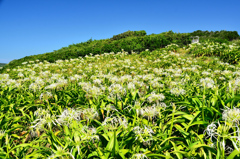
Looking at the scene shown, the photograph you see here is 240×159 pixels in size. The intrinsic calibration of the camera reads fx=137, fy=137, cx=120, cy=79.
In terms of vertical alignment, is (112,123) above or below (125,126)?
above

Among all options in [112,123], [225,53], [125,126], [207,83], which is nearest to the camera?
[112,123]

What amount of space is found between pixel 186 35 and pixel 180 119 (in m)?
20.6

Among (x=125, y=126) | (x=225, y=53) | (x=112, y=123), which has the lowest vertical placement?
(x=125, y=126)

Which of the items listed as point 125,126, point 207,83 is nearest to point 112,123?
point 125,126

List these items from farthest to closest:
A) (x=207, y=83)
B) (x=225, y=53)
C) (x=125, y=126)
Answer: (x=225, y=53)
(x=207, y=83)
(x=125, y=126)

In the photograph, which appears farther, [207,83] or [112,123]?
[207,83]

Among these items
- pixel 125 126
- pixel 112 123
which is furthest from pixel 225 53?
pixel 112 123

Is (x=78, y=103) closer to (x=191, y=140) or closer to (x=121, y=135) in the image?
(x=121, y=135)

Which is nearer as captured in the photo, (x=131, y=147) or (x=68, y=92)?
(x=131, y=147)

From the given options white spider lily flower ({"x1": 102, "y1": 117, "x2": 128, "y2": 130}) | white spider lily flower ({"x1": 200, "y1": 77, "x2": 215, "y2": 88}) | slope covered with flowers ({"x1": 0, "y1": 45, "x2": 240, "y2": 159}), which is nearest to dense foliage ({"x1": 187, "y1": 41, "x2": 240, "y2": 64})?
white spider lily flower ({"x1": 200, "y1": 77, "x2": 215, "y2": 88})

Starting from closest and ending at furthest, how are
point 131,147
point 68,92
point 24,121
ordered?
point 131,147, point 24,121, point 68,92

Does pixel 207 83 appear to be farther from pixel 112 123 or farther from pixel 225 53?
pixel 225 53

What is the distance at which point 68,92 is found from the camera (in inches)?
176

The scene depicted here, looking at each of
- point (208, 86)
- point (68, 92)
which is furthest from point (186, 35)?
point (68, 92)
